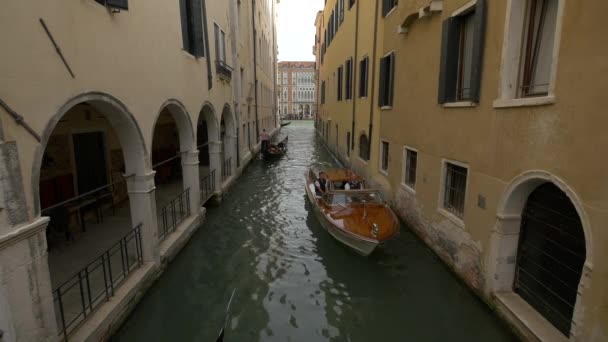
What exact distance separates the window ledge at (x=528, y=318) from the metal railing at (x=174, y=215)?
6.64 m

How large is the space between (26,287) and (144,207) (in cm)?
266

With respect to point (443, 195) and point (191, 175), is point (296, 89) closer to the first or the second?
point (191, 175)

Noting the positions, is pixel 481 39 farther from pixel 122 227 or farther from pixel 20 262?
pixel 122 227

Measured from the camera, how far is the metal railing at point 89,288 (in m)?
4.40

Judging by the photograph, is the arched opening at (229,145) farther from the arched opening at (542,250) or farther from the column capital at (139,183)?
the arched opening at (542,250)

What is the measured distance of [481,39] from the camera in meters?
5.60

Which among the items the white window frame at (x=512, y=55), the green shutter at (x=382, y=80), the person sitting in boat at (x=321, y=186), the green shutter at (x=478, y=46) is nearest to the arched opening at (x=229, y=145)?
the person sitting in boat at (x=321, y=186)

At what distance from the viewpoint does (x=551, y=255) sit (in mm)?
4715

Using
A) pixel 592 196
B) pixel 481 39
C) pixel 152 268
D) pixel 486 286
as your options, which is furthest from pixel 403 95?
pixel 152 268

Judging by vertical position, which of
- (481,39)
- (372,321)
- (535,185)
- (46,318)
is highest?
(481,39)

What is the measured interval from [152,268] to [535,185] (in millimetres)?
6547

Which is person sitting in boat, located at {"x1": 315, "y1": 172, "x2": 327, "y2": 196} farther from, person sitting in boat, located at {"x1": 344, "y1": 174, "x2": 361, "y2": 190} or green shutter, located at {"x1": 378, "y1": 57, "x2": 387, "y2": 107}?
green shutter, located at {"x1": 378, "y1": 57, "x2": 387, "y2": 107}

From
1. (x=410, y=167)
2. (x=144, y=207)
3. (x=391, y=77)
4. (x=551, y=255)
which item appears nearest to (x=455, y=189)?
(x=551, y=255)

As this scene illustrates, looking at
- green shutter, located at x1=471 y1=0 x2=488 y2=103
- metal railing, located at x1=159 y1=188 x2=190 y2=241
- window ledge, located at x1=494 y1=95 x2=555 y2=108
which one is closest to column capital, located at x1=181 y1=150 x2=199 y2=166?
metal railing, located at x1=159 y1=188 x2=190 y2=241
